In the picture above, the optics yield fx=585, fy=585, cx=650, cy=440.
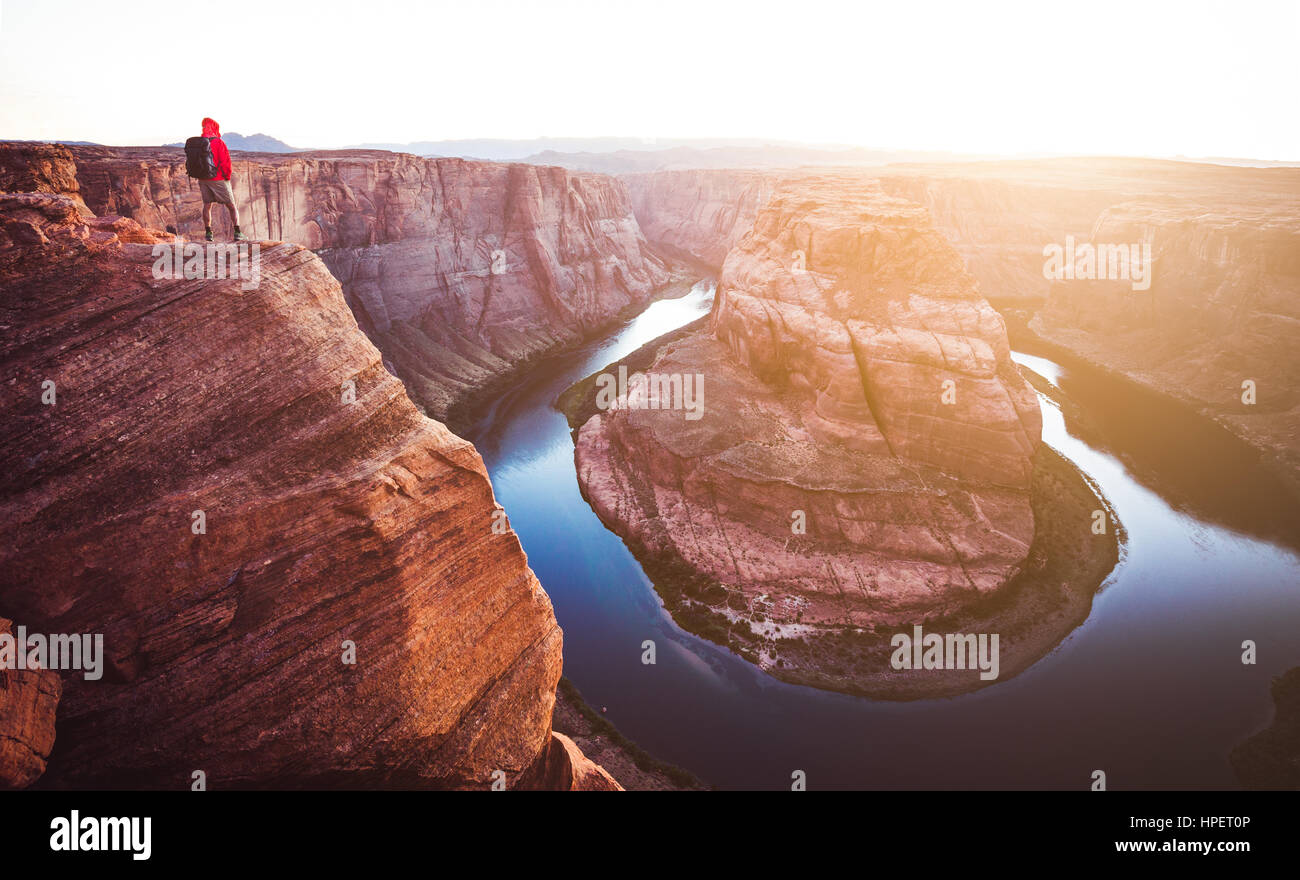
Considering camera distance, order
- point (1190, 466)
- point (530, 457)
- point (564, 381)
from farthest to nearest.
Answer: point (564, 381), point (530, 457), point (1190, 466)

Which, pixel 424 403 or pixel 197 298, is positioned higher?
pixel 197 298

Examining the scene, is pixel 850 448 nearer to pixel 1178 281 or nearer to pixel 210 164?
pixel 210 164

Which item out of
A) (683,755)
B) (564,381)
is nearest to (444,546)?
(683,755)

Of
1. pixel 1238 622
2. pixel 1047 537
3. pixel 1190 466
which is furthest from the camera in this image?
pixel 1190 466

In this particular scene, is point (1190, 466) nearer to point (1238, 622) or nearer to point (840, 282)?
point (1238, 622)

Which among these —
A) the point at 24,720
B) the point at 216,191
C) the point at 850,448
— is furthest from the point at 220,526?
the point at 850,448

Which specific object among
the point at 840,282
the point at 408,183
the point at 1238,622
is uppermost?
the point at 408,183

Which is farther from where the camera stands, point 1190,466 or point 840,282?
point 1190,466
